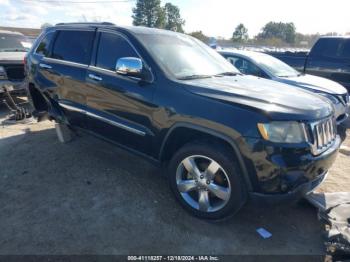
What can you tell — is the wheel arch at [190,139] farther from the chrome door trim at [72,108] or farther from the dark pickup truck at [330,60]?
the dark pickup truck at [330,60]

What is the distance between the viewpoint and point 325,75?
793 centimetres

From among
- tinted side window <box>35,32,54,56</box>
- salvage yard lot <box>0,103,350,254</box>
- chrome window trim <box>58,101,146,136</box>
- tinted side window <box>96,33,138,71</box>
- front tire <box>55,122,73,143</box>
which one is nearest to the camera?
salvage yard lot <box>0,103,350,254</box>

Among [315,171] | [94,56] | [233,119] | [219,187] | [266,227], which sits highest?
[94,56]

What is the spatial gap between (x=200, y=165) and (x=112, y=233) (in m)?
1.13

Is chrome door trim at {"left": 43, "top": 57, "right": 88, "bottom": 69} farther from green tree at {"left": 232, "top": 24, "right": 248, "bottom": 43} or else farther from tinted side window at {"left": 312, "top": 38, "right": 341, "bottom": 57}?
green tree at {"left": 232, "top": 24, "right": 248, "bottom": 43}

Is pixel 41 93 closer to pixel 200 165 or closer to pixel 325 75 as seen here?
pixel 200 165

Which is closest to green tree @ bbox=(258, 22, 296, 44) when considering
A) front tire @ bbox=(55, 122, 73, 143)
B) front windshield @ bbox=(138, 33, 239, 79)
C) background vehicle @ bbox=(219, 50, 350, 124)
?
background vehicle @ bbox=(219, 50, 350, 124)

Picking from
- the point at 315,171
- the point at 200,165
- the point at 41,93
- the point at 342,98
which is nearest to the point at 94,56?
the point at 41,93

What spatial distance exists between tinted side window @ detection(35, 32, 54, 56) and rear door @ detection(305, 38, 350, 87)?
690 centimetres

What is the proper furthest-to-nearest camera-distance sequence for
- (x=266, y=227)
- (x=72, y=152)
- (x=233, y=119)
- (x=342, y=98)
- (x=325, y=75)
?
1. (x=325, y=75)
2. (x=342, y=98)
3. (x=72, y=152)
4. (x=266, y=227)
5. (x=233, y=119)

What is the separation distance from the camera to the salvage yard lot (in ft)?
8.72

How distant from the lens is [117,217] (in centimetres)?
303

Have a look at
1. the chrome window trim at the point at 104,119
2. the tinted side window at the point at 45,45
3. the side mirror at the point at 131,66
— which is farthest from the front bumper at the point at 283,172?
the tinted side window at the point at 45,45

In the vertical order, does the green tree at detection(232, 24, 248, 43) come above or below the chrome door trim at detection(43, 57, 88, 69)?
above
